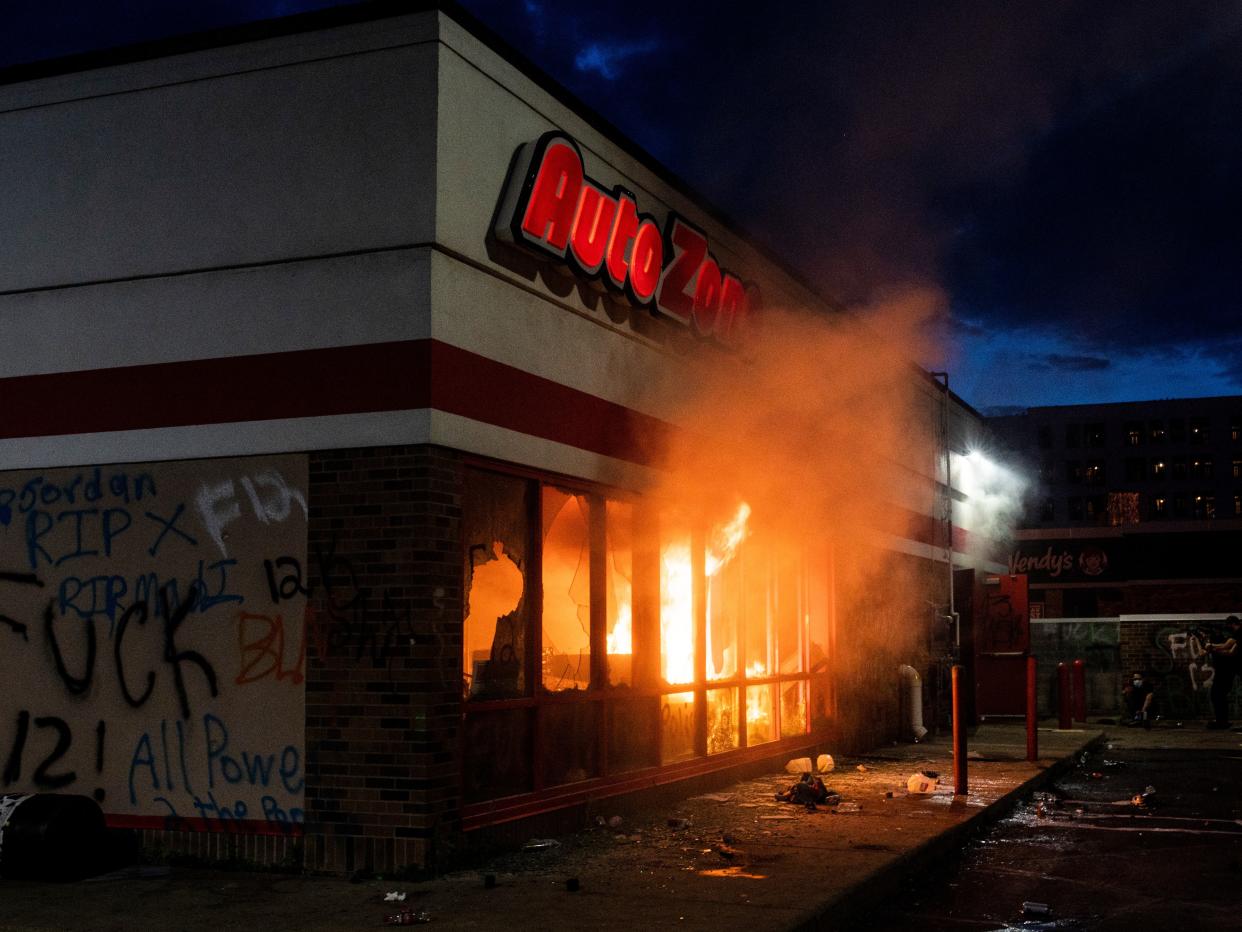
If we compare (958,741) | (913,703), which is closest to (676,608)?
(958,741)

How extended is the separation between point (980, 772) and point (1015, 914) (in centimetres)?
603

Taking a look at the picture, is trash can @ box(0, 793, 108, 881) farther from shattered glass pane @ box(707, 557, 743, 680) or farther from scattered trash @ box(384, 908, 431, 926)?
shattered glass pane @ box(707, 557, 743, 680)

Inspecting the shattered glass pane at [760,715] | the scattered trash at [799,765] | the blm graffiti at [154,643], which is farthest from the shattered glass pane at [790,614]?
the blm graffiti at [154,643]

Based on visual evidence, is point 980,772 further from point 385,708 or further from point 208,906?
point 208,906

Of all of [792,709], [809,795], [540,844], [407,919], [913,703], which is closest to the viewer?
[407,919]

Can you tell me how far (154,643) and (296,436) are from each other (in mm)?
1620

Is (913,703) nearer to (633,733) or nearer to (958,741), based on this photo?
(958,741)

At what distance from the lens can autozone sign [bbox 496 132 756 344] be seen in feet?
29.3

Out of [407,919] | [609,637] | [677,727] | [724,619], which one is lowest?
[407,919]

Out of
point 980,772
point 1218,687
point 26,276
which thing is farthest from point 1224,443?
point 26,276

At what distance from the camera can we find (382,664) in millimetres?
7980

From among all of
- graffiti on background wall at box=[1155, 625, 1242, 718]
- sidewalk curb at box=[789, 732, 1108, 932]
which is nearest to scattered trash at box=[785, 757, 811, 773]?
sidewalk curb at box=[789, 732, 1108, 932]

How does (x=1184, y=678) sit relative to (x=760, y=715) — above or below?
below

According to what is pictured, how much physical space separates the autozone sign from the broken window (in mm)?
1654
